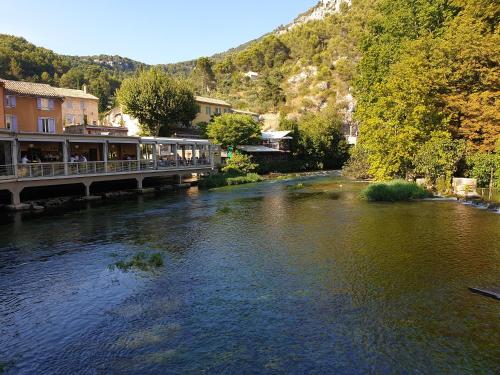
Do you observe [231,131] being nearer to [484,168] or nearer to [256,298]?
[484,168]

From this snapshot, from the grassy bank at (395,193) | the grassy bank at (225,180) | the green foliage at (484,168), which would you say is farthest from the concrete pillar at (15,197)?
the green foliage at (484,168)

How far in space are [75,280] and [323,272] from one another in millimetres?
8992

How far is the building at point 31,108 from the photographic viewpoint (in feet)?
136

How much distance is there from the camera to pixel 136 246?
18.1 meters

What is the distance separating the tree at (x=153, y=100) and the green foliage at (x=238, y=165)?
431 inches

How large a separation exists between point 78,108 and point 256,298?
6300 centimetres

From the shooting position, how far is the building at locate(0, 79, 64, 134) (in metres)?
41.5

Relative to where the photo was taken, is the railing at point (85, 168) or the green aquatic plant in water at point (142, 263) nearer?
the green aquatic plant in water at point (142, 263)

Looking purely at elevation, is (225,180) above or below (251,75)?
below

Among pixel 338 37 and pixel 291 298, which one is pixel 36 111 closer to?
pixel 291 298

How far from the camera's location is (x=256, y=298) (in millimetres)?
11703

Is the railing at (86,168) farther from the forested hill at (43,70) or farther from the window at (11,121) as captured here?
the forested hill at (43,70)

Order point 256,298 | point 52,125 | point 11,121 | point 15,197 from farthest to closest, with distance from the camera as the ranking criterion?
point 52,125 < point 11,121 < point 15,197 < point 256,298

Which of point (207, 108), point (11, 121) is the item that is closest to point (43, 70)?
point (207, 108)
